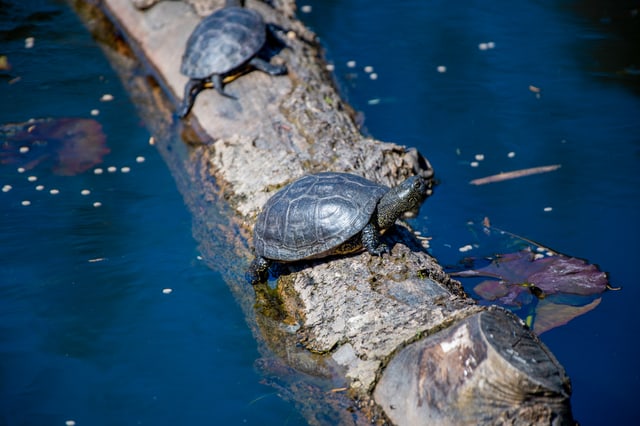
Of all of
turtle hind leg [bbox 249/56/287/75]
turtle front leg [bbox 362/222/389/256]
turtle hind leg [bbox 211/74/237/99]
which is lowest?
turtle hind leg [bbox 211/74/237/99]

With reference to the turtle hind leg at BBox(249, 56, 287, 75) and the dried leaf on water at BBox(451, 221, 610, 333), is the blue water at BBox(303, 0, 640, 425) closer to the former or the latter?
the dried leaf on water at BBox(451, 221, 610, 333)

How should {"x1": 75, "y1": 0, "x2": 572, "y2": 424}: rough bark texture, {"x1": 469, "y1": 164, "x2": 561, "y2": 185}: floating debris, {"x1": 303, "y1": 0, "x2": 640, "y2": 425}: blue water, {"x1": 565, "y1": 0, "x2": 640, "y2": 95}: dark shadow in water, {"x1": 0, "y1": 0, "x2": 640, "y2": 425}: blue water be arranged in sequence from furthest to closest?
{"x1": 565, "y1": 0, "x2": 640, "y2": 95}: dark shadow in water → {"x1": 469, "y1": 164, "x2": 561, "y2": 185}: floating debris → {"x1": 303, "y1": 0, "x2": 640, "y2": 425}: blue water → {"x1": 0, "y1": 0, "x2": 640, "y2": 425}: blue water → {"x1": 75, "y1": 0, "x2": 572, "y2": 424}: rough bark texture

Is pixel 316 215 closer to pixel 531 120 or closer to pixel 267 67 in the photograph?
pixel 267 67

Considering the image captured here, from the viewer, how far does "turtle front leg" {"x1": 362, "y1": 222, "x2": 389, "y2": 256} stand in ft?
14.2

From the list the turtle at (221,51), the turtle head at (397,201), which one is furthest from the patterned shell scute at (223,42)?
the turtle head at (397,201)

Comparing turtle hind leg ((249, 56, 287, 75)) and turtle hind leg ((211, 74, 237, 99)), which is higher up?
turtle hind leg ((249, 56, 287, 75))

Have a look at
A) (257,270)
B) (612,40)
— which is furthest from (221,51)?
(612,40)

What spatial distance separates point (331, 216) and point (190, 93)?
11.3ft

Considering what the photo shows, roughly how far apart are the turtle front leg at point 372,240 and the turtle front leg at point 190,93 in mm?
3508

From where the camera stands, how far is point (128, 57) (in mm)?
8578

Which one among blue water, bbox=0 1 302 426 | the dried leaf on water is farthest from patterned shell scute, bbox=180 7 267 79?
the dried leaf on water

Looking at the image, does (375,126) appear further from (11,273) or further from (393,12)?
(11,273)

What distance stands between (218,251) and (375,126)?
8.71 ft

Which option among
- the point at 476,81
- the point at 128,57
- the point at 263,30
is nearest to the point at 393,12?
the point at 476,81
